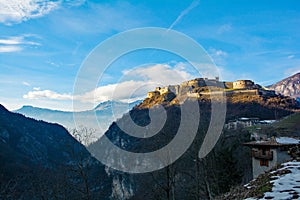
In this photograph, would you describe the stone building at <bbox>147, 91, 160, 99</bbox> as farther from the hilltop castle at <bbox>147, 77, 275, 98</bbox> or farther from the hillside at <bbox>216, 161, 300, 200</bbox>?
the hillside at <bbox>216, 161, 300, 200</bbox>

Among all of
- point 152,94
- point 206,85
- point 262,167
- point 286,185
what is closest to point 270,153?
point 262,167

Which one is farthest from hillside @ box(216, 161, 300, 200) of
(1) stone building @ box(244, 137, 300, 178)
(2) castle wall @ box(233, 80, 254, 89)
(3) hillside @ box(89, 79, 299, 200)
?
(2) castle wall @ box(233, 80, 254, 89)

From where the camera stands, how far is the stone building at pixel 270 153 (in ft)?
84.0

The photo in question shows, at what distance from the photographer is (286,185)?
927cm

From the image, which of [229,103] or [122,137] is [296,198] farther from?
[229,103]

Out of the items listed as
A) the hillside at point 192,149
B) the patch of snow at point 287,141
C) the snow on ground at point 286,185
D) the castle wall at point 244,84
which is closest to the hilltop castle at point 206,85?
the castle wall at point 244,84

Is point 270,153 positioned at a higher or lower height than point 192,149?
lower

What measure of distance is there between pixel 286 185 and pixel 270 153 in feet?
59.9

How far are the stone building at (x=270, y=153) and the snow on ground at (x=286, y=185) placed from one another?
15.0 metres

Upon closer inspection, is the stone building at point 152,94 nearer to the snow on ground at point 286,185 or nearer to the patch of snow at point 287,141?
the patch of snow at point 287,141

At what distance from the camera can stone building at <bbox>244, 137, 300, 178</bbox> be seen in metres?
25.6

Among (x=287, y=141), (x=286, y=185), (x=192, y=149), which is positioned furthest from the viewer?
(x=287, y=141)

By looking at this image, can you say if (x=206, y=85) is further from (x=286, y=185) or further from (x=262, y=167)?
(x=286, y=185)

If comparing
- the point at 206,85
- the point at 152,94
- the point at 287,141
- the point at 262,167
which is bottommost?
the point at 262,167
